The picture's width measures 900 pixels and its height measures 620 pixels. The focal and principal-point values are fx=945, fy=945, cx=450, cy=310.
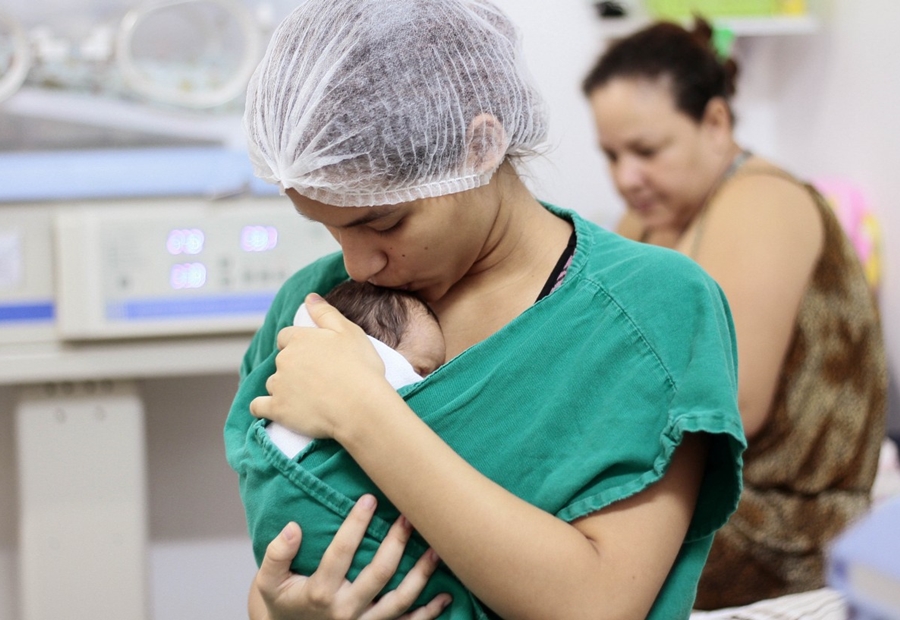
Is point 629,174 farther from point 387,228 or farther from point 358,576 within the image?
point 358,576

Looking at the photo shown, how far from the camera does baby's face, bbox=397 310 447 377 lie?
983 millimetres

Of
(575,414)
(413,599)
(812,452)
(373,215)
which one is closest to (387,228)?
(373,215)

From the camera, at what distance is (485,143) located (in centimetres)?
91

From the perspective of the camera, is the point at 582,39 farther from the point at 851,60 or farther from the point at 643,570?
the point at 643,570

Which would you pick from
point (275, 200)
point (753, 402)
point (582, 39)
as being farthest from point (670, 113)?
point (275, 200)

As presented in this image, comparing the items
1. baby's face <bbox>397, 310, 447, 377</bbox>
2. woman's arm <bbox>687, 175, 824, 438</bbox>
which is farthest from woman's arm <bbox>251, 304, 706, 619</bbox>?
woman's arm <bbox>687, 175, 824, 438</bbox>

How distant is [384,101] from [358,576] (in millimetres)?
446

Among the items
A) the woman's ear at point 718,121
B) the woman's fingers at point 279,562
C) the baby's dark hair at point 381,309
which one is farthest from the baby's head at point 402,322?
the woman's ear at point 718,121

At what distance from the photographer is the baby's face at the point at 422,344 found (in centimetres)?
98

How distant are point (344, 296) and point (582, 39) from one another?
1299 mm

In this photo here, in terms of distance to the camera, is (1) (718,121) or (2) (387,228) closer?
(2) (387,228)

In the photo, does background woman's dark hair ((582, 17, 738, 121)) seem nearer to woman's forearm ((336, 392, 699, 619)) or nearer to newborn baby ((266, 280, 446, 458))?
newborn baby ((266, 280, 446, 458))

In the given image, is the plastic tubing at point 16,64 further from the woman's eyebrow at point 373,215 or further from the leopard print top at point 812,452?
the leopard print top at point 812,452

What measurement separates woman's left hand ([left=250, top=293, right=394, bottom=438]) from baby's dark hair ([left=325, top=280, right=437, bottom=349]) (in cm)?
4
